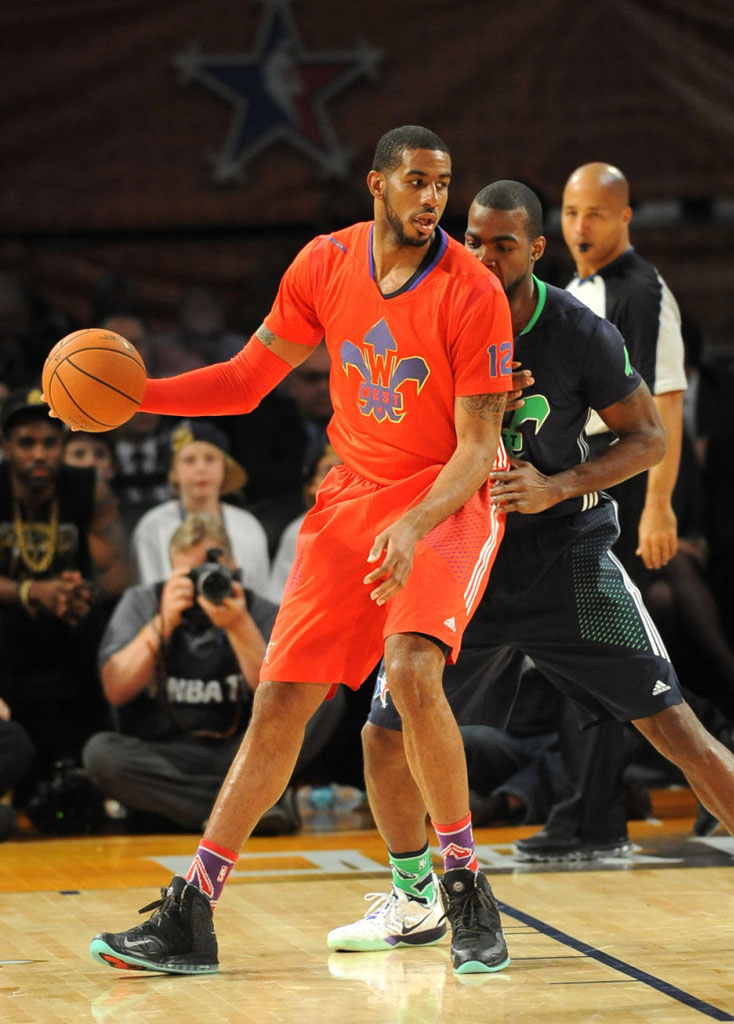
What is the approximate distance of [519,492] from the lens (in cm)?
448

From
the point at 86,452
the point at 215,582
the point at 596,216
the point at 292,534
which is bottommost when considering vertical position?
the point at 215,582

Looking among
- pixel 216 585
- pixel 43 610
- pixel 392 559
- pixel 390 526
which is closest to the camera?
pixel 392 559

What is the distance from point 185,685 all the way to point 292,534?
1044 mm

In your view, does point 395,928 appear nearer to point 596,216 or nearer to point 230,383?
point 230,383

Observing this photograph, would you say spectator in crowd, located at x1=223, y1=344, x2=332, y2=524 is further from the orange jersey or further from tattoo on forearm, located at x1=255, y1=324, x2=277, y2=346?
the orange jersey

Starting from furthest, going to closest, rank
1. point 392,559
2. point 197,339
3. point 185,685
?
point 197,339, point 185,685, point 392,559

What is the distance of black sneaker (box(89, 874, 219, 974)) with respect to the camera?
4.19 meters

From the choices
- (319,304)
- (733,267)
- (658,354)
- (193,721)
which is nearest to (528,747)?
(193,721)

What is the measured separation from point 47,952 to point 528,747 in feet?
9.89

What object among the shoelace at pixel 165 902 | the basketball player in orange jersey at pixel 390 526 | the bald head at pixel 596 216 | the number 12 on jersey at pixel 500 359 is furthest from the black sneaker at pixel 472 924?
the bald head at pixel 596 216

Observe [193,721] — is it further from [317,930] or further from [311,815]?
[317,930]

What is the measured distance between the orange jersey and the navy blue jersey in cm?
40

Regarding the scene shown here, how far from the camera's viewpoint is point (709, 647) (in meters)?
7.88

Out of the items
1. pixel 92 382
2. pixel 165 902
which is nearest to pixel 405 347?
pixel 92 382
